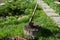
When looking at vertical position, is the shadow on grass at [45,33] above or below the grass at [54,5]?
above

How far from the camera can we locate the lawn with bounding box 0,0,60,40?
701 centimetres

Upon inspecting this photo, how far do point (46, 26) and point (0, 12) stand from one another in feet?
8.89

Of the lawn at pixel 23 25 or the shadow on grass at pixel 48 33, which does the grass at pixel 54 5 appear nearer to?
the lawn at pixel 23 25

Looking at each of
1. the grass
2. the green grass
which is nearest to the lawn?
the green grass

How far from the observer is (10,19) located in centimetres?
873

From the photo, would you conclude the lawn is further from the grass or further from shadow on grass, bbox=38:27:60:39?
the grass

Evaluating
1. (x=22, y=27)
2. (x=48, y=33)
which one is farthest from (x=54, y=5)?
(x=48, y=33)

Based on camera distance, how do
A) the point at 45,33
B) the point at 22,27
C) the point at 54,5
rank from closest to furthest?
1. the point at 45,33
2. the point at 22,27
3. the point at 54,5

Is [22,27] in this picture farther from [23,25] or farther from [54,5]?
[54,5]

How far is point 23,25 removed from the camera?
7930mm

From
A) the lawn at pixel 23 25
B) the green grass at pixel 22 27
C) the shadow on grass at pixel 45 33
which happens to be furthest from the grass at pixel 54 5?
the shadow on grass at pixel 45 33

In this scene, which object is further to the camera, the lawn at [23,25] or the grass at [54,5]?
the grass at [54,5]

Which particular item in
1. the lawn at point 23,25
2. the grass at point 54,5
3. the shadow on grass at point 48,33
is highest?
the shadow on grass at point 48,33

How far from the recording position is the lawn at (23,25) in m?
7.01
